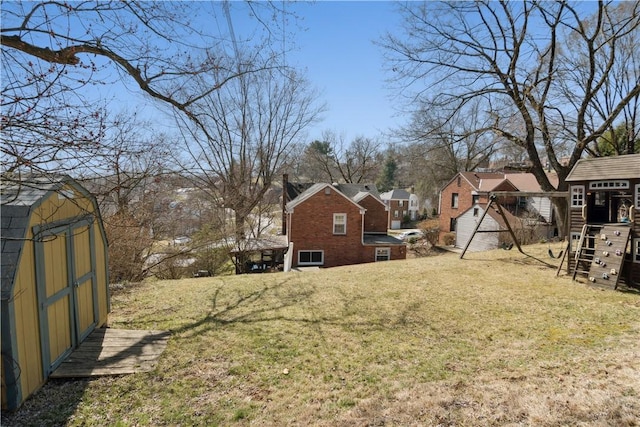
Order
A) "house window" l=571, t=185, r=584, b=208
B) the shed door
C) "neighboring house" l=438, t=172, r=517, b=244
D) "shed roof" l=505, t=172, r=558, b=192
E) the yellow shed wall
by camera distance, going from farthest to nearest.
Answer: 1. "shed roof" l=505, t=172, r=558, b=192
2. "neighboring house" l=438, t=172, r=517, b=244
3. "house window" l=571, t=185, r=584, b=208
4. the shed door
5. the yellow shed wall

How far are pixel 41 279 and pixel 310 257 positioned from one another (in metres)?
17.3

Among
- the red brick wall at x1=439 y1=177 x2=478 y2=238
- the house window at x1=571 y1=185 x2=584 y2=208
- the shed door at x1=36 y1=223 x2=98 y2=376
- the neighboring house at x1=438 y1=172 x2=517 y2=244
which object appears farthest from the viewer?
the red brick wall at x1=439 y1=177 x2=478 y2=238

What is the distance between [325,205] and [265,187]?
7.21 m

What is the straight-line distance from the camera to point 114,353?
17.9 ft

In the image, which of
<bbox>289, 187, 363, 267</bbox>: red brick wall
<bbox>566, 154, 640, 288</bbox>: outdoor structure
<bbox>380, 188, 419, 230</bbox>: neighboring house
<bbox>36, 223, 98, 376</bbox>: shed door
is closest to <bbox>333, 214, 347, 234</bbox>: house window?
<bbox>289, 187, 363, 267</bbox>: red brick wall

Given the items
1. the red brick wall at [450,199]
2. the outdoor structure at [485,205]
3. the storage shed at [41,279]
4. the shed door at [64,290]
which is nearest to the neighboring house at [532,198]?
the outdoor structure at [485,205]

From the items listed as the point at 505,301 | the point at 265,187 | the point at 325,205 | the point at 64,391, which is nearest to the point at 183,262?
the point at 325,205

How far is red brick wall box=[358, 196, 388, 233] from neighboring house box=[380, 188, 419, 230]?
2227 centimetres

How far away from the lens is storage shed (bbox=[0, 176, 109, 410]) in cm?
381

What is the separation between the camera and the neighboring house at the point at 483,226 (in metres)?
24.1

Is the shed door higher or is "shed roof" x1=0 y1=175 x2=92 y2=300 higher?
"shed roof" x1=0 y1=175 x2=92 y2=300

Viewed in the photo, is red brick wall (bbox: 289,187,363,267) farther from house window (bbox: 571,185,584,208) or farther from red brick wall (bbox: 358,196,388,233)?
house window (bbox: 571,185,584,208)

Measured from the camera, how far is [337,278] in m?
11.3

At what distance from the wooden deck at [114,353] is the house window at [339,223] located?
615 inches
